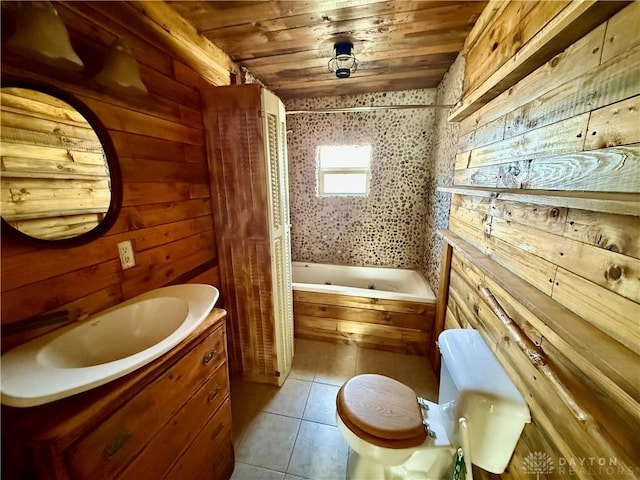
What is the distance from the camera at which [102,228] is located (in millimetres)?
1011

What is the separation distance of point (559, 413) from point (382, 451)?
0.63 meters

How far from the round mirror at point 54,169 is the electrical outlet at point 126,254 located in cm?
11

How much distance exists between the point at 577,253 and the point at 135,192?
1762 millimetres

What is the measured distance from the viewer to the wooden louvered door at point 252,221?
1.45 meters

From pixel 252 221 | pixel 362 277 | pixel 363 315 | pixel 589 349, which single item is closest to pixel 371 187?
pixel 362 277

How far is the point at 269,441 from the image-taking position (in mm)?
1444

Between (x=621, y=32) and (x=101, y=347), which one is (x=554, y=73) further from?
(x=101, y=347)

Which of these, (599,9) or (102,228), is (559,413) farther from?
(102,228)

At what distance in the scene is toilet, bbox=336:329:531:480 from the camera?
0.86 metres

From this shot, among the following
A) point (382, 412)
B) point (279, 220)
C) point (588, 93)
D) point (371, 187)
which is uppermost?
point (588, 93)

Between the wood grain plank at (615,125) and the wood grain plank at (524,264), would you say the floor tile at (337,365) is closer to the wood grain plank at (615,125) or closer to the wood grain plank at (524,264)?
the wood grain plank at (524,264)

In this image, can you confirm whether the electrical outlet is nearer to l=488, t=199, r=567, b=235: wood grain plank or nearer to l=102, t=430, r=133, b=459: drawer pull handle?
l=102, t=430, r=133, b=459: drawer pull handle

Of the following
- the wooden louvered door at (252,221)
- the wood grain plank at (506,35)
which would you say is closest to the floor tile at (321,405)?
the wooden louvered door at (252,221)

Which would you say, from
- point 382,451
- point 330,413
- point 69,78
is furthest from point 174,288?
point 330,413
